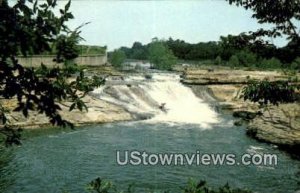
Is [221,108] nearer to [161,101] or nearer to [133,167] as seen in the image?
[161,101]

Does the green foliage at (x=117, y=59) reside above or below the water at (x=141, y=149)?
above

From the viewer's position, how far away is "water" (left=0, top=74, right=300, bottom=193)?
59.0ft

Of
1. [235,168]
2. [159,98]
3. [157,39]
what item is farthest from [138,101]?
[157,39]

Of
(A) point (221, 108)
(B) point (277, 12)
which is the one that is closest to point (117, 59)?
(A) point (221, 108)

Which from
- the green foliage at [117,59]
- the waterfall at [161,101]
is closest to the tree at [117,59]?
the green foliage at [117,59]

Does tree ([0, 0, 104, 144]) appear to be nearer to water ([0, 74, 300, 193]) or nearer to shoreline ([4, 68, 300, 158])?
water ([0, 74, 300, 193])

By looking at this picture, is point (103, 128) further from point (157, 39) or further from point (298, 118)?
point (157, 39)

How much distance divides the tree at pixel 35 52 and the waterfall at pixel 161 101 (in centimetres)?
2801

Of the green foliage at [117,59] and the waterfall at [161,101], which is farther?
the green foliage at [117,59]

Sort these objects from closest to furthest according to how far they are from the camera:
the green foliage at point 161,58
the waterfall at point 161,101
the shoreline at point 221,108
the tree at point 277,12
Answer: the tree at point 277,12, the shoreline at point 221,108, the waterfall at point 161,101, the green foliage at point 161,58

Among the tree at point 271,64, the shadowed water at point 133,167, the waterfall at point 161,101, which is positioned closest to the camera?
the shadowed water at point 133,167

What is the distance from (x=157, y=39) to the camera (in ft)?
279

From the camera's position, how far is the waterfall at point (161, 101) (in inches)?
1359

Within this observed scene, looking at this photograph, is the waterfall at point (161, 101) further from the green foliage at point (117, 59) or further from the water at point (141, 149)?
the green foliage at point (117, 59)
